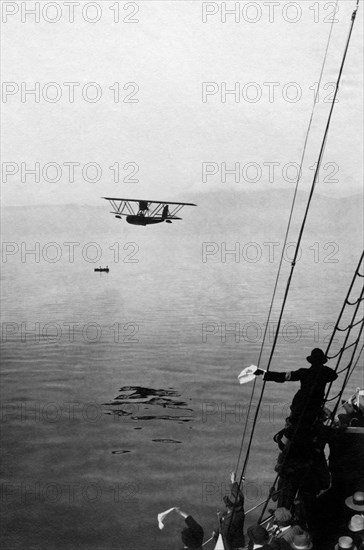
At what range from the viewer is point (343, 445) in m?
9.20

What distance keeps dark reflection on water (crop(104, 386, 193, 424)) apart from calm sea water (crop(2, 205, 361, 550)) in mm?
55

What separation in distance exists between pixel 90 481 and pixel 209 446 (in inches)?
197

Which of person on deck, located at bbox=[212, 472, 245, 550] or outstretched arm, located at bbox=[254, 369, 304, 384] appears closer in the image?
outstretched arm, located at bbox=[254, 369, 304, 384]

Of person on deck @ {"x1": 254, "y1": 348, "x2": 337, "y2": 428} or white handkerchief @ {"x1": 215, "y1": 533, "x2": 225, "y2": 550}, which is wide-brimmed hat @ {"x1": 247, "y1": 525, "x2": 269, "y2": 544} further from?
person on deck @ {"x1": 254, "y1": 348, "x2": 337, "y2": 428}

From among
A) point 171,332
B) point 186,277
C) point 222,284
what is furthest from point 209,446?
point 186,277

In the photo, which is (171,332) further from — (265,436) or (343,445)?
(343,445)

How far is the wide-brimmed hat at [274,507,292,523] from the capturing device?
8.08 meters

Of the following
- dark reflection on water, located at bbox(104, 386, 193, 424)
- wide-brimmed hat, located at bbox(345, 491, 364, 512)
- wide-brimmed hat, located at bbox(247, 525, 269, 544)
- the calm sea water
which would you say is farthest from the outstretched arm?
dark reflection on water, located at bbox(104, 386, 193, 424)

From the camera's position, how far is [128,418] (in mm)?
25156

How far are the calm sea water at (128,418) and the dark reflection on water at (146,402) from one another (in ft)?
0.18

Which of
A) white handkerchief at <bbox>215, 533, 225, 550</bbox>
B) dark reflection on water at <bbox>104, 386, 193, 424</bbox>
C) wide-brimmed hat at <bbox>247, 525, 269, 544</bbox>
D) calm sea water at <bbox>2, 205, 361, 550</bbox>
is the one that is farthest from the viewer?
dark reflection on water at <bbox>104, 386, 193, 424</bbox>

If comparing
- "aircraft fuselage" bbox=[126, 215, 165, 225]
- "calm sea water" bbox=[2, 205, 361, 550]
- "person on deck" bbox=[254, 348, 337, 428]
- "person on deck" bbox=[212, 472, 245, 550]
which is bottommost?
"calm sea water" bbox=[2, 205, 361, 550]

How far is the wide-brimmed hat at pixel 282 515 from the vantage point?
808 centimetres

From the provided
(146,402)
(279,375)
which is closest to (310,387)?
(279,375)
